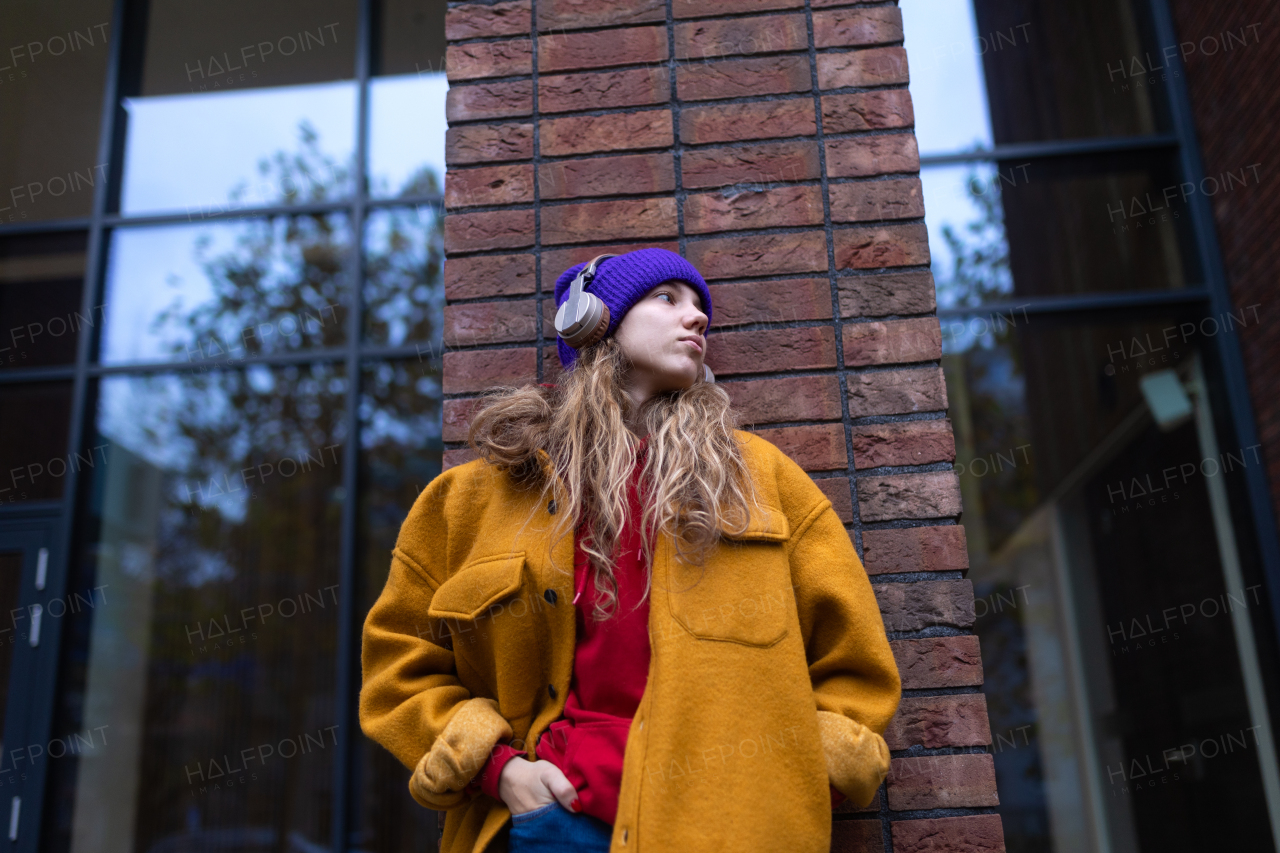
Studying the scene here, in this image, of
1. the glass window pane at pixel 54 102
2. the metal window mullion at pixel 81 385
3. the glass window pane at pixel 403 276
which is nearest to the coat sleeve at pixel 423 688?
the glass window pane at pixel 403 276

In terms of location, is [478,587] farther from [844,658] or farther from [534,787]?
[844,658]

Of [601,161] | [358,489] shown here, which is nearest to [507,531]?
[601,161]

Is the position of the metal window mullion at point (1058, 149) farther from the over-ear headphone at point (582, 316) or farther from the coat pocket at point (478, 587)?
the coat pocket at point (478, 587)

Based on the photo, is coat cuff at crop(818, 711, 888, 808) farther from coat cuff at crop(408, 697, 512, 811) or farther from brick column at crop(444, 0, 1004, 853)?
coat cuff at crop(408, 697, 512, 811)

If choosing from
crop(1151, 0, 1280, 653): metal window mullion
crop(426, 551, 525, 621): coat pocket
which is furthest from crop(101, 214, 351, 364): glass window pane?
crop(1151, 0, 1280, 653): metal window mullion

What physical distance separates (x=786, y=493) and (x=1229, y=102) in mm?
4431

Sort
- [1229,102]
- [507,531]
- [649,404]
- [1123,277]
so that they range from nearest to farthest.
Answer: [507,531], [649,404], [1229,102], [1123,277]

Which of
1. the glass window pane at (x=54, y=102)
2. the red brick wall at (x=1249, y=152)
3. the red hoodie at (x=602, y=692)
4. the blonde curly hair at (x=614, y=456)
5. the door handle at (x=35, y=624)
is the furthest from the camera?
the glass window pane at (x=54, y=102)

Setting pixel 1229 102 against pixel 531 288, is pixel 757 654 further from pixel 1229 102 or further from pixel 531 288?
pixel 1229 102

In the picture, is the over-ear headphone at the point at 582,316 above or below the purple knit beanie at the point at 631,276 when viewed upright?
below

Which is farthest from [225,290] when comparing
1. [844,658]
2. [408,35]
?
[844,658]

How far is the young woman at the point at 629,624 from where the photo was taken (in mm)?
1698

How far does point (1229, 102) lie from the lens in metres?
4.88

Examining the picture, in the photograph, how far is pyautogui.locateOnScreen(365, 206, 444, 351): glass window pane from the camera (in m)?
5.46
